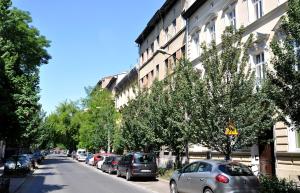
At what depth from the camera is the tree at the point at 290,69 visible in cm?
1096

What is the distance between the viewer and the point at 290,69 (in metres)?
11.1

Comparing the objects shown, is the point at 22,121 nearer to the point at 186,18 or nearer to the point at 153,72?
the point at 186,18

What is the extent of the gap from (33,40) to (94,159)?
1577 cm

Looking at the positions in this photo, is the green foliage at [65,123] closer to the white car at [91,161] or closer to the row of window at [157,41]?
the white car at [91,161]

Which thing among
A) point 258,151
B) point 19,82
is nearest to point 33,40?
point 19,82

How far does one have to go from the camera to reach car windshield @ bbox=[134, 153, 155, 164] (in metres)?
25.0

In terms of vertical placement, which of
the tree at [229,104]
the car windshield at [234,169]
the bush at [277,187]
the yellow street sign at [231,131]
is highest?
the tree at [229,104]

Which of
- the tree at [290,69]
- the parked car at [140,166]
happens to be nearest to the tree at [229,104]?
the tree at [290,69]

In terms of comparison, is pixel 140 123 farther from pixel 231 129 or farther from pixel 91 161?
pixel 91 161

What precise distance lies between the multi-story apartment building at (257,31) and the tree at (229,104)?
37.7 inches

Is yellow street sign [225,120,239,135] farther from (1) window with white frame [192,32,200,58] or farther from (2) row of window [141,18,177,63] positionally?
(2) row of window [141,18,177,63]

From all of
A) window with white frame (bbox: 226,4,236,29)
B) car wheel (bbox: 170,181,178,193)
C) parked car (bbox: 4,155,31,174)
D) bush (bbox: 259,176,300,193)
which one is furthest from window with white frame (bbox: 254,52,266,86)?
parked car (bbox: 4,155,31,174)

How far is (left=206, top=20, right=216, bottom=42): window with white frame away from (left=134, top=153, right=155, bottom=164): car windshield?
848cm

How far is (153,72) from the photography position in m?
42.6
